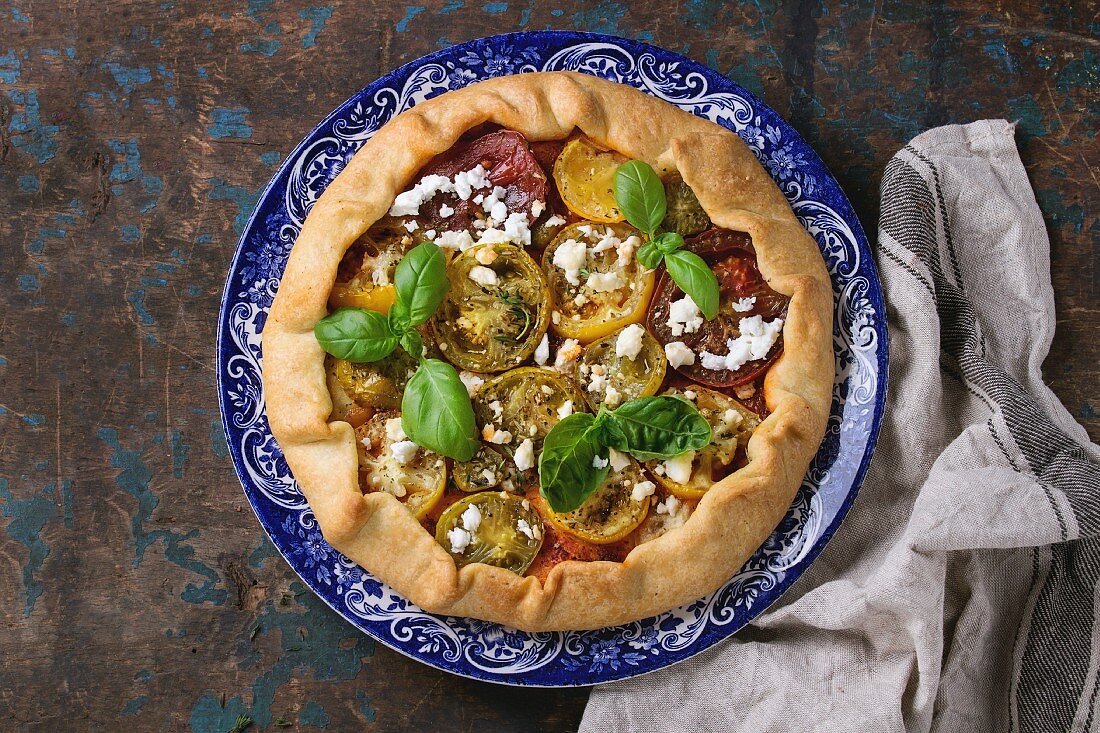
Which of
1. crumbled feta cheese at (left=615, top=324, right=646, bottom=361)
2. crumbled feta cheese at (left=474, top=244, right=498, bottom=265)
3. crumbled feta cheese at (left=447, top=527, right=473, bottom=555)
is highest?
crumbled feta cheese at (left=474, top=244, right=498, bottom=265)

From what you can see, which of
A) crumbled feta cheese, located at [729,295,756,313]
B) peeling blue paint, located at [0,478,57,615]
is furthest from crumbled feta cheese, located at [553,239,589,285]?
peeling blue paint, located at [0,478,57,615]

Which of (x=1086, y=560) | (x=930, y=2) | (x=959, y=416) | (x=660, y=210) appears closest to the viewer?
(x=660, y=210)

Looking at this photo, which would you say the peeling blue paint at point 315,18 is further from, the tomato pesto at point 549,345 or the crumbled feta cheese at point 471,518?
the crumbled feta cheese at point 471,518

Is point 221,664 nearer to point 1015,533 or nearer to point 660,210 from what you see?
point 660,210

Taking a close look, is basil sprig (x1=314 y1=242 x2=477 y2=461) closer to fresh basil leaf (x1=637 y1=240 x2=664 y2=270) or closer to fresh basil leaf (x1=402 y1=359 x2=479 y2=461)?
fresh basil leaf (x1=402 y1=359 x2=479 y2=461)

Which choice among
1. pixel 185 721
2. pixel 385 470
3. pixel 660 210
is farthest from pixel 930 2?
pixel 185 721

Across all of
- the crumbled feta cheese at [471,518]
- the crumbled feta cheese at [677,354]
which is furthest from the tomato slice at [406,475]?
the crumbled feta cheese at [677,354]
